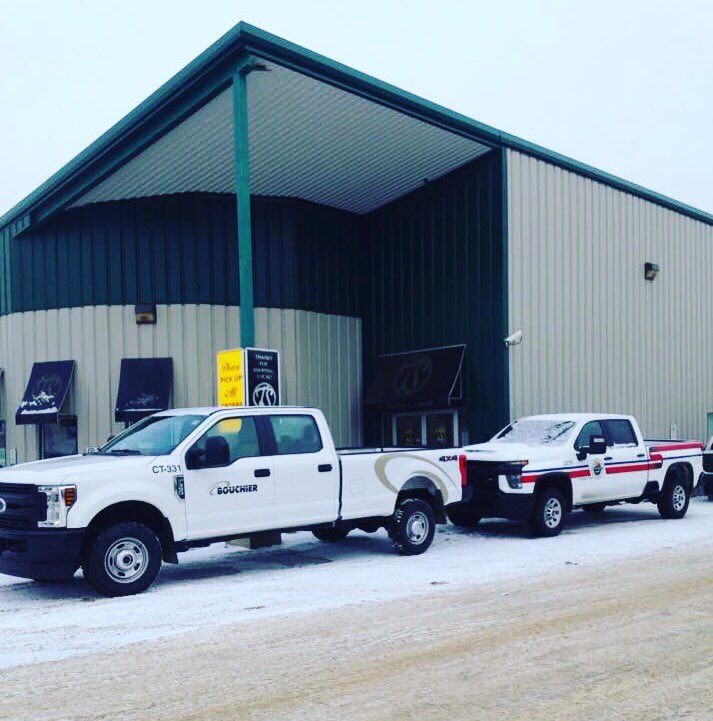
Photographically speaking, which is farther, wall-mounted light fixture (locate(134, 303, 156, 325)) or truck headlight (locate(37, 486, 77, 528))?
wall-mounted light fixture (locate(134, 303, 156, 325))

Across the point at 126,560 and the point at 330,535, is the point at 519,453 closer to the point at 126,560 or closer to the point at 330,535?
the point at 330,535

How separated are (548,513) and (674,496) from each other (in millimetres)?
3289

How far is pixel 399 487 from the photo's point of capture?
12.2m

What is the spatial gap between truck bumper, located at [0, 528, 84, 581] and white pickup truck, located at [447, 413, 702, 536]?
5.85 m

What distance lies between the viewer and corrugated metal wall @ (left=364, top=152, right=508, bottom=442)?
808 inches

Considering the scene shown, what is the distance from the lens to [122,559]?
9602 mm

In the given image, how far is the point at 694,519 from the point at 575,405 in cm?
603

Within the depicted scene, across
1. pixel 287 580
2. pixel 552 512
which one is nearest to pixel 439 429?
pixel 552 512

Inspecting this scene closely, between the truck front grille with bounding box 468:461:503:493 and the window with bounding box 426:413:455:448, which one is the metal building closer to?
the window with bounding box 426:413:455:448

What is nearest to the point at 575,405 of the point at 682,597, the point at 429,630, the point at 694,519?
the point at 694,519

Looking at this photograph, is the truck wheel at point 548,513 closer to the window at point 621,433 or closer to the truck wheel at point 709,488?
the window at point 621,433

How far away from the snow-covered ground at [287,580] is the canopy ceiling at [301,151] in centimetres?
863

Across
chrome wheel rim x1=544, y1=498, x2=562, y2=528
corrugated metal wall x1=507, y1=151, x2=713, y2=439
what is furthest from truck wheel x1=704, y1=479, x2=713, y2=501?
chrome wheel rim x1=544, y1=498, x2=562, y2=528

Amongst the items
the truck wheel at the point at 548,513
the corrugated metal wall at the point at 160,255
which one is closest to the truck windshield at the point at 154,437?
the truck wheel at the point at 548,513
